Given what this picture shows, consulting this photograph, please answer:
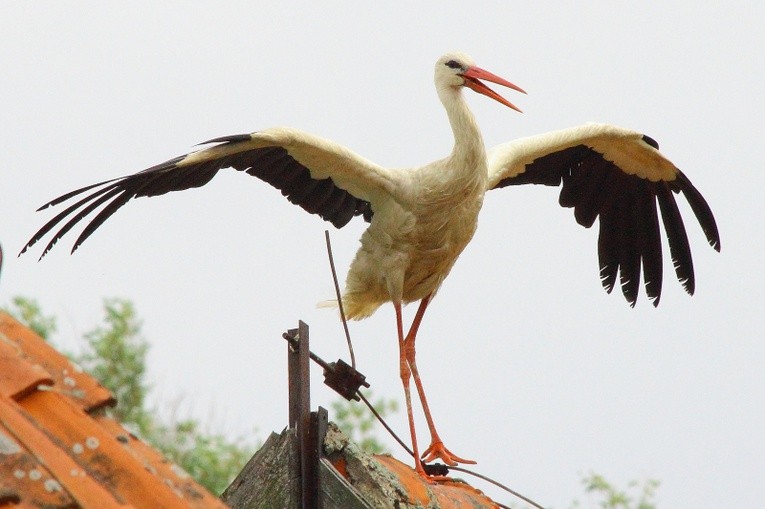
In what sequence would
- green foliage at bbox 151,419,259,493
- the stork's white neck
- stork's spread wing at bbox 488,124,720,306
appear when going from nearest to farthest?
the stork's white neck, stork's spread wing at bbox 488,124,720,306, green foliage at bbox 151,419,259,493

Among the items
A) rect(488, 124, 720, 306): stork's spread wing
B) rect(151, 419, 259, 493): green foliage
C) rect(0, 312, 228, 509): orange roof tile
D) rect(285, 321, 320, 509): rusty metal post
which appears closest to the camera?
rect(0, 312, 228, 509): orange roof tile

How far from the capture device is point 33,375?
2.77 meters

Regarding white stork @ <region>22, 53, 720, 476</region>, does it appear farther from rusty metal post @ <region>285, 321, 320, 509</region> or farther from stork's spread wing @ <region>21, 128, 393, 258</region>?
rusty metal post @ <region>285, 321, 320, 509</region>

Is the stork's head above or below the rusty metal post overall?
above

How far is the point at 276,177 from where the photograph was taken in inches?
283

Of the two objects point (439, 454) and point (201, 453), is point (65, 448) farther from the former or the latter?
point (201, 453)

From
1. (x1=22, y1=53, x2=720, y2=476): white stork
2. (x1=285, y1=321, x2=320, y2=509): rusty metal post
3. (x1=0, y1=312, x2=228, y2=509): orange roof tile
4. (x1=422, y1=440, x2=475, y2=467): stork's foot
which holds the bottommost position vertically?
(x1=0, y1=312, x2=228, y2=509): orange roof tile

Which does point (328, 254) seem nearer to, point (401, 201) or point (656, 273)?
point (401, 201)

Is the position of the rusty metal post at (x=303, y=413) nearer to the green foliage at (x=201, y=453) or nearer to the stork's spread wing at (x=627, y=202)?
the stork's spread wing at (x=627, y=202)

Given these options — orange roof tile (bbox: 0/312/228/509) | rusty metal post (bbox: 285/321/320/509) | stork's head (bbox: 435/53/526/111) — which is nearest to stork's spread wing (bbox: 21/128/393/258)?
stork's head (bbox: 435/53/526/111)

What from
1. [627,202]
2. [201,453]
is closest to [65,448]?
[627,202]

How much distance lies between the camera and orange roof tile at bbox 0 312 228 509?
2533 mm

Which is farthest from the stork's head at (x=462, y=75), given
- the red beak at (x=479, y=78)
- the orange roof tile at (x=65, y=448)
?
the orange roof tile at (x=65, y=448)

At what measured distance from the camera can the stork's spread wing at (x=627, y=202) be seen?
8094mm
